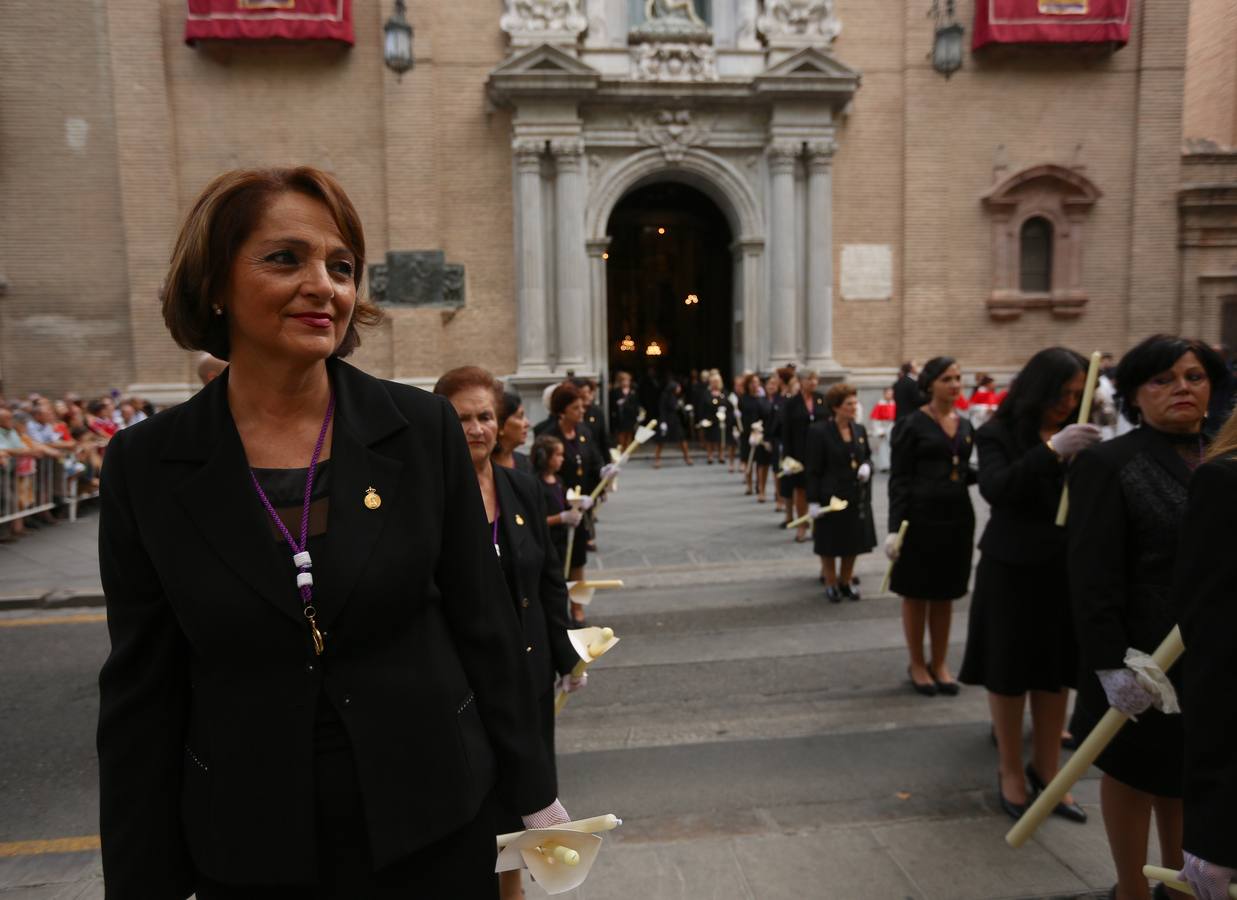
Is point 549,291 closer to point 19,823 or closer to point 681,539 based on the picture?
point 681,539

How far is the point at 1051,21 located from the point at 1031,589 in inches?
710

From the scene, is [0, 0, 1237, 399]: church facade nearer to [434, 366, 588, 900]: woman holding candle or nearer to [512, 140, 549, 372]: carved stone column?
[512, 140, 549, 372]: carved stone column

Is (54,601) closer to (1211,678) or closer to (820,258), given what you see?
(1211,678)

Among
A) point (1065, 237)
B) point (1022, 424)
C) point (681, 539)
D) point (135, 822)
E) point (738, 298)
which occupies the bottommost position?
point (681, 539)

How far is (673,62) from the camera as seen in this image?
57.3ft

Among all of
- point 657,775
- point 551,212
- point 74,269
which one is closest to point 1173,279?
point 551,212

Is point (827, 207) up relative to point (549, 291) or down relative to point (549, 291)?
up

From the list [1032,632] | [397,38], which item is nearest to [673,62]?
[397,38]

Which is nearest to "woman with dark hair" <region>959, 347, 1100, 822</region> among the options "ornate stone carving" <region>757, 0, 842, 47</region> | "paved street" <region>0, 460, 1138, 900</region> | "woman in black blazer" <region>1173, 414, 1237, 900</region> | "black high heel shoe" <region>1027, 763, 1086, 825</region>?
"black high heel shoe" <region>1027, 763, 1086, 825</region>

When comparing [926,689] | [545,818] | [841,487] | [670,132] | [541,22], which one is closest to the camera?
[545,818]

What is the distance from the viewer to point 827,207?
1791 centimetres

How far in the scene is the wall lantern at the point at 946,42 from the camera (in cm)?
1734

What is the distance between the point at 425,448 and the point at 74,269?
62.8 feet

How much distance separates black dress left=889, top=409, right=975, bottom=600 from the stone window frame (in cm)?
1513
